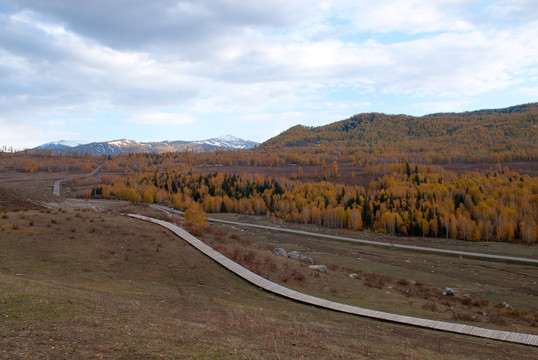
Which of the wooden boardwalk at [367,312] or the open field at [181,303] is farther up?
the open field at [181,303]

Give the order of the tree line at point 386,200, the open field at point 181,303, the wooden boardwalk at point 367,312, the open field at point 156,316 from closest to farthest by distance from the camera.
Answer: the open field at point 156,316 → the open field at point 181,303 → the wooden boardwalk at point 367,312 → the tree line at point 386,200

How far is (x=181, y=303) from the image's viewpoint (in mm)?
20172

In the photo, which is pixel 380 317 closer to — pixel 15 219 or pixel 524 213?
pixel 15 219

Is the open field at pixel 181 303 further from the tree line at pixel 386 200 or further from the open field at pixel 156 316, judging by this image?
the tree line at pixel 386 200

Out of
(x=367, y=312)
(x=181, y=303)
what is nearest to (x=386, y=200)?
(x=367, y=312)

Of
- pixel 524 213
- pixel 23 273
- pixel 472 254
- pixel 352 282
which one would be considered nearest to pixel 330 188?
pixel 524 213

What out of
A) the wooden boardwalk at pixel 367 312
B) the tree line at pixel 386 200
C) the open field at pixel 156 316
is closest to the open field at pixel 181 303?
the open field at pixel 156 316

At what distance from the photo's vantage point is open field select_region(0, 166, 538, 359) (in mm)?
12203

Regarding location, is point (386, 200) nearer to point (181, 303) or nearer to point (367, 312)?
point (367, 312)

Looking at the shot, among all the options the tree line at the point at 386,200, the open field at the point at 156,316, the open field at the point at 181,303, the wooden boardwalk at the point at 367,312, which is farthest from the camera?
the tree line at the point at 386,200

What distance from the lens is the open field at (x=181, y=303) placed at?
12.2 metres

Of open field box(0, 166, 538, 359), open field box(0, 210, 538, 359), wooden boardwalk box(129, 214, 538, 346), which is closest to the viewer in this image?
open field box(0, 210, 538, 359)

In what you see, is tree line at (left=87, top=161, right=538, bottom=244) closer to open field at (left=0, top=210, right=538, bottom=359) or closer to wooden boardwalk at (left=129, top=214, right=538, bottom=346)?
wooden boardwalk at (left=129, top=214, right=538, bottom=346)

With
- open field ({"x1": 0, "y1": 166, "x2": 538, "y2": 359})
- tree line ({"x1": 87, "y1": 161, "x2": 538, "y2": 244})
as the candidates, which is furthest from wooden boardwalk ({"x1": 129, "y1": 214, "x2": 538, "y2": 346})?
tree line ({"x1": 87, "y1": 161, "x2": 538, "y2": 244})
